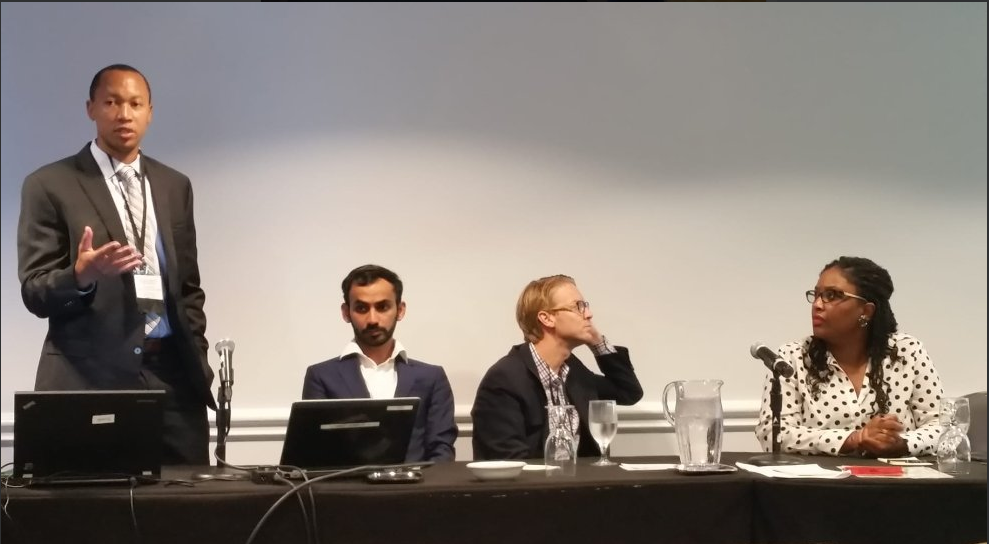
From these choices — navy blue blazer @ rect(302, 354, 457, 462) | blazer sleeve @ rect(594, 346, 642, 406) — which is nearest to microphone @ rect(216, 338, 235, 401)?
navy blue blazer @ rect(302, 354, 457, 462)

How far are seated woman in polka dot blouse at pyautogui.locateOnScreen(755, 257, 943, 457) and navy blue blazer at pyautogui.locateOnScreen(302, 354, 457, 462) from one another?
896mm

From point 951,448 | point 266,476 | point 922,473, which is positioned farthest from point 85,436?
point 951,448

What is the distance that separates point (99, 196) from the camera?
225 cm

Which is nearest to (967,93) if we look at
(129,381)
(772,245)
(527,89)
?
(772,245)

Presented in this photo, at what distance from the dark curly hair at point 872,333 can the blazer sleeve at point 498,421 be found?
2.69 feet

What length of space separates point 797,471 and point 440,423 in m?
1.18

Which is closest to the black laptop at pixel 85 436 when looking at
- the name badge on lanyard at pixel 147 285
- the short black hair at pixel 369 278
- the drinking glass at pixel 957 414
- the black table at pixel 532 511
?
the black table at pixel 532 511

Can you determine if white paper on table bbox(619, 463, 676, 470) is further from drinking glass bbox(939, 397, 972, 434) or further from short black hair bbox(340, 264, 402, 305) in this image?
short black hair bbox(340, 264, 402, 305)

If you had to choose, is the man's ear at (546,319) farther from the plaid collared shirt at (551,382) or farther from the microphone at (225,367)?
the microphone at (225,367)

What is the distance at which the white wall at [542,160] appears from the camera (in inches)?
118

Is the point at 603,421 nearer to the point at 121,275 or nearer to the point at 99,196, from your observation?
the point at 121,275

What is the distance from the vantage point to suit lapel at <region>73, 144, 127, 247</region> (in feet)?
7.34

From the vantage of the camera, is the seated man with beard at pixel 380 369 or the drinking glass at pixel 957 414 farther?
the seated man with beard at pixel 380 369

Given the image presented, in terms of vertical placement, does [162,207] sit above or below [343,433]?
above
